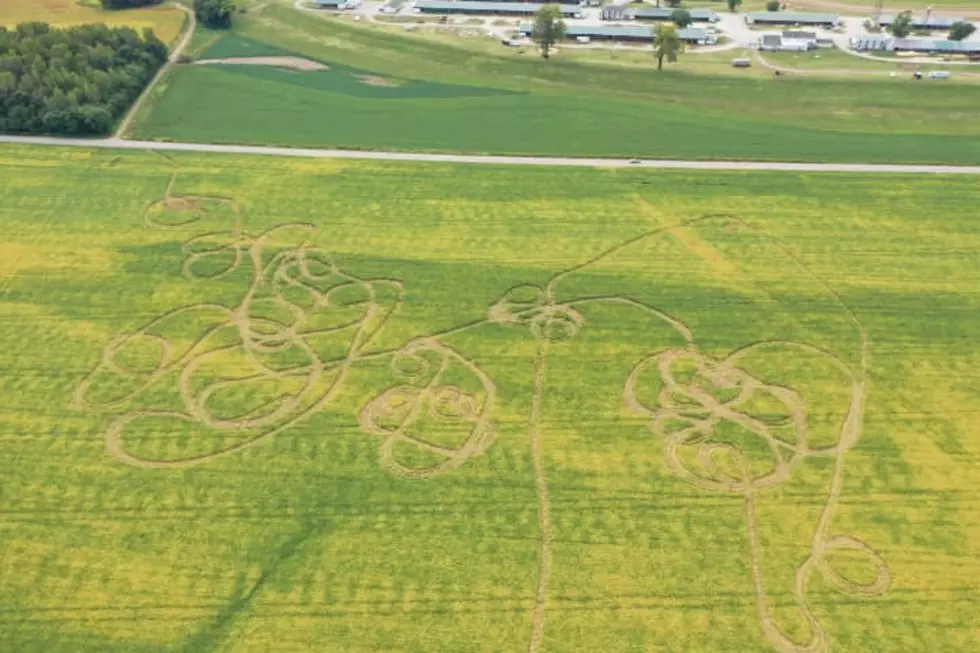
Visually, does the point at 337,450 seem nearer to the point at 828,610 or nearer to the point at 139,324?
the point at 139,324

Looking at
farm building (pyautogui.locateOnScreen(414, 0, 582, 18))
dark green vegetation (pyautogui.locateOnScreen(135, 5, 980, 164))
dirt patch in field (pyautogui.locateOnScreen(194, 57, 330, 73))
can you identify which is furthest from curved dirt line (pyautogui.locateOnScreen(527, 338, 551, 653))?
farm building (pyautogui.locateOnScreen(414, 0, 582, 18))

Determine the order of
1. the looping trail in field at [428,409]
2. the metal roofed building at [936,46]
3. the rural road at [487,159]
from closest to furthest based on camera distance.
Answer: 1. the looping trail in field at [428,409]
2. the rural road at [487,159]
3. the metal roofed building at [936,46]

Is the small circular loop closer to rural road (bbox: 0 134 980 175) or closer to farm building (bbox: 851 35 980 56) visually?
rural road (bbox: 0 134 980 175)

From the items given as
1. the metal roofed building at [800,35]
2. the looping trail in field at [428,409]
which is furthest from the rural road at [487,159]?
the metal roofed building at [800,35]

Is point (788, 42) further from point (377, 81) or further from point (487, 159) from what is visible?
point (377, 81)

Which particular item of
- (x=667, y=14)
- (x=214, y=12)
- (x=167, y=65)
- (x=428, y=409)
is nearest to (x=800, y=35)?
(x=667, y=14)

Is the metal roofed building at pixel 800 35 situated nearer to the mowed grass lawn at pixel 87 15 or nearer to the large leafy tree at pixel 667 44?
the large leafy tree at pixel 667 44
